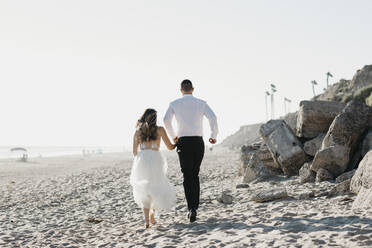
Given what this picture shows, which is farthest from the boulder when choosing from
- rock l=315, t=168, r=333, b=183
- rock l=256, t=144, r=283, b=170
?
rock l=256, t=144, r=283, b=170

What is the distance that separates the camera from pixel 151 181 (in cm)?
659

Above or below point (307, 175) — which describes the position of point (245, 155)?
above

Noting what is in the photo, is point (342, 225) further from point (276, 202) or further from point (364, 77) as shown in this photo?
point (364, 77)

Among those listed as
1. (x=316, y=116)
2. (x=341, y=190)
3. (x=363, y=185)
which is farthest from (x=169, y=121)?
(x=316, y=116)

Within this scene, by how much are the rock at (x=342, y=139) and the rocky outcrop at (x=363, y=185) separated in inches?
86.5

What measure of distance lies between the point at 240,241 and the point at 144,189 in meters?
2.23

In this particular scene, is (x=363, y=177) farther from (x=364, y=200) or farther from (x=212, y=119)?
(x=212, y=119)

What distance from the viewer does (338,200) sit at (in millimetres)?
7105

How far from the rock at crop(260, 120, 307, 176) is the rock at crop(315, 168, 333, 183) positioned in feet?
5.33

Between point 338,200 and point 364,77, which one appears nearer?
point 338,200

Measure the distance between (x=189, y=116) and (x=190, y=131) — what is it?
0.28 metres

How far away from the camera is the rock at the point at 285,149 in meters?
11.3

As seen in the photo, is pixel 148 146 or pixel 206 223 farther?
pixel 148 146

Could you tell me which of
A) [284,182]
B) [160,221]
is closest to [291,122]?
[284,182]
